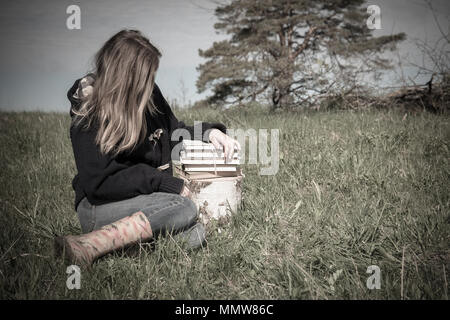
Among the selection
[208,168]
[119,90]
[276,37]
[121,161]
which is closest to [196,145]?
[208,168]

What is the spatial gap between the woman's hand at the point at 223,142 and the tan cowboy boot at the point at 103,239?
31.1 inches

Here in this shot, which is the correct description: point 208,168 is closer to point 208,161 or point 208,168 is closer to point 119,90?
point 208,161

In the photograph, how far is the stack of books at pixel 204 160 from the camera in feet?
8.82

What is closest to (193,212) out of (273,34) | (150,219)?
(150,219)

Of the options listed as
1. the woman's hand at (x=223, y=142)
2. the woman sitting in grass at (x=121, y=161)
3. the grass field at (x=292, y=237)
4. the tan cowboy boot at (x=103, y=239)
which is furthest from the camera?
the woman's hand at (x=223, y=142)

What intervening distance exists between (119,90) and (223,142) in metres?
0.85

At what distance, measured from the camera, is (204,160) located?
2691 millimetres

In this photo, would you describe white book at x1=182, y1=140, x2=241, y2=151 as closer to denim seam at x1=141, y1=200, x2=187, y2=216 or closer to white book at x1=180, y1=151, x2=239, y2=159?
white book at x1=180, y1=151, x2=239, y2=159

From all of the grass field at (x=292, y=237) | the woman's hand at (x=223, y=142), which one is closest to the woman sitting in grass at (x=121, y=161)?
→ the grass field at (x=292, y=237)

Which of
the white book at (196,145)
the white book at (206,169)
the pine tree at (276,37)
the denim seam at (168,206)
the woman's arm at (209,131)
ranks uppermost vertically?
the pine tree at (276,37)

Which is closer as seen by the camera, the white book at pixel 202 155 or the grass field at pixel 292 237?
the grass field at pixel 292 237

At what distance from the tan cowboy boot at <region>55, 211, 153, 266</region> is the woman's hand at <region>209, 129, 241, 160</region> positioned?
31.1 inches

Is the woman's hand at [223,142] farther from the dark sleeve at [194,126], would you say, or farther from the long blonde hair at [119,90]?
the long blonde hair at [119,90]

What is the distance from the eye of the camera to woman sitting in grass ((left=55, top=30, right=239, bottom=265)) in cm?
222
